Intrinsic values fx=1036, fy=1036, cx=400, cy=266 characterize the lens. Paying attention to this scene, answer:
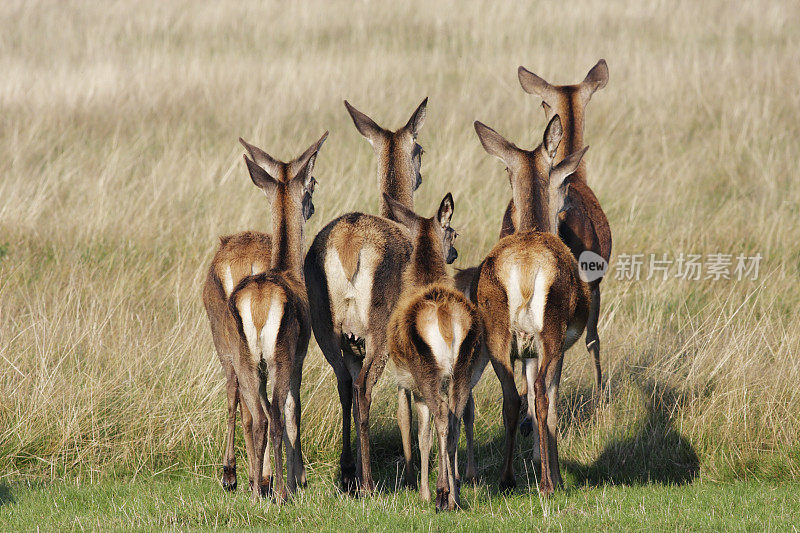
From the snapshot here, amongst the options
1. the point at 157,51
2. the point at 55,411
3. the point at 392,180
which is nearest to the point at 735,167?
the point at 392,180

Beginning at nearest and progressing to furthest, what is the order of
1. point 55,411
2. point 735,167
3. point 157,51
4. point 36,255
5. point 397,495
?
point 397,495 < point 55,411 < point 36,255 < point 735,167 < point 157,51

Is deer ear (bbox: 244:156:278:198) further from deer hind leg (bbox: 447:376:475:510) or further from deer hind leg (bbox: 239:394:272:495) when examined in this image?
deer hind leg (bbox: 447:376:475:510)

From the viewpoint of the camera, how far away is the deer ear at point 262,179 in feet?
21.4

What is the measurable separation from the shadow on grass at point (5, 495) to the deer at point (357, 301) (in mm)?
2090

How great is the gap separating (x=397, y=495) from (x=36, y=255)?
5684 millimetres

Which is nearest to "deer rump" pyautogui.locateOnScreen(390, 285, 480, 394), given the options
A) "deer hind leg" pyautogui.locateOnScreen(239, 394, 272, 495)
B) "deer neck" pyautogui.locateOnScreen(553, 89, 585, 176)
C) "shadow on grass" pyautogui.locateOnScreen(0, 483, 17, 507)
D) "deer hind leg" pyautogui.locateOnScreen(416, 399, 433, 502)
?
"deer hind leg" pyautogui.locateOnScreen(416, 399, 433, 502)

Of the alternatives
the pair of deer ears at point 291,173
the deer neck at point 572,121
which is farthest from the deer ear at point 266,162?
the deer neck at point 572,121

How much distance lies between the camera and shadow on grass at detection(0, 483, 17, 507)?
6436mm

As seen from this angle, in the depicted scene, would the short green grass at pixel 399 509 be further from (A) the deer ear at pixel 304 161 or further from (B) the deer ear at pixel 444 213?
(A) the deer ear at pixel 304 161

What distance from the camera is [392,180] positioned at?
24.2 ft

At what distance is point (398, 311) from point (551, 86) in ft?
10.8

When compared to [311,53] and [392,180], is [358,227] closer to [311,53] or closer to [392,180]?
[392,180]

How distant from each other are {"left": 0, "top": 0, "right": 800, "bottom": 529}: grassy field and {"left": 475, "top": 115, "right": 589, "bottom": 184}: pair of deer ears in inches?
70.2

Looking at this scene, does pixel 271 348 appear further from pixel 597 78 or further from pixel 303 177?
pixel 597 78
